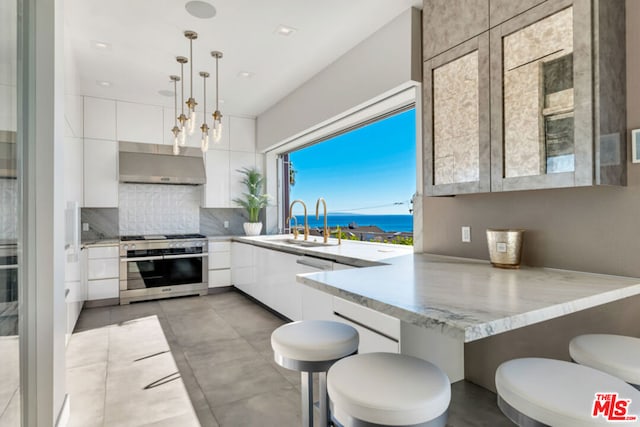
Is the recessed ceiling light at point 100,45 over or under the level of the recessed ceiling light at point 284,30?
under

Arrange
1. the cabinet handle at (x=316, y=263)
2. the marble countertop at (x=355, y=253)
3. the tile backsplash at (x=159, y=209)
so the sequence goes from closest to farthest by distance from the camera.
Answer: the marble countertop at (x=355, y=253), the cabinet handle at (x=316, y=263), the tile backsplash at (x=159, y=209)

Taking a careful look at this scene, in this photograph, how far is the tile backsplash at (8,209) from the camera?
1349 millimetres

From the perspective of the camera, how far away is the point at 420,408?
3.19ft

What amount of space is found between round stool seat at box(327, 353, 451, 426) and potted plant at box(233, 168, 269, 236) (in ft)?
14.5

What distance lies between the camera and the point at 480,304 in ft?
4.00

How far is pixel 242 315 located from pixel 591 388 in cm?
357

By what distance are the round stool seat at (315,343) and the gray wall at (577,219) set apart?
1.23m

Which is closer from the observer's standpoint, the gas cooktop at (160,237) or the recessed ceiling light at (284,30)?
the recessed ceiling light at (284,30)

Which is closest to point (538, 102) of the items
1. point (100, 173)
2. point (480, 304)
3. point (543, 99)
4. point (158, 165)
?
point (543, 99)

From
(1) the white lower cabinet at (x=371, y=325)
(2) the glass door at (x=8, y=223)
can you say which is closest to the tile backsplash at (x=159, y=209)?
(2) the glass door at (x=8, y=223)

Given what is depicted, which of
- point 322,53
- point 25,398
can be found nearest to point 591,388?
point 25,398

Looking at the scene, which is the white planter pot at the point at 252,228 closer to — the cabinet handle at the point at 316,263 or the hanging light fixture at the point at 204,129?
the hanging light fixture at the point at 204,129

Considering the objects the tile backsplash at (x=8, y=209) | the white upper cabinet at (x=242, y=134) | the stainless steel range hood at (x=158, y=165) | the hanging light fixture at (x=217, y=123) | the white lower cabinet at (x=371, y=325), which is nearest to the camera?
the tile backsplash at (x=8, y=209)

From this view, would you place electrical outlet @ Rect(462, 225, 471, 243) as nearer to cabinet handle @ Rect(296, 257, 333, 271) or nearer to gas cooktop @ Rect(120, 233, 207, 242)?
cabinet handle @ Rect(296, 257, 333, 271)
